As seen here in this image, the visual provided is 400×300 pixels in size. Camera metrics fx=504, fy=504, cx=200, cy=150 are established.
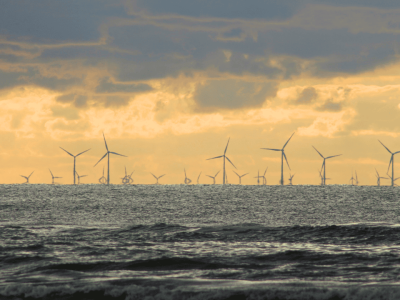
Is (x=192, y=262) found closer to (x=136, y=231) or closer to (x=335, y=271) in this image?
(x=335, y=271)

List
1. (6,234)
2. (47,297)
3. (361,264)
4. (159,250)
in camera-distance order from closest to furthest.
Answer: (47,297), (361,264), (159,250), (6,234)

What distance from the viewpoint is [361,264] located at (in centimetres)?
2708

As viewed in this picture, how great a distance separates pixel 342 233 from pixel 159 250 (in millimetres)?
17795

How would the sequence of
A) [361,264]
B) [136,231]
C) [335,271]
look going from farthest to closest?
[136,231] → [361,264] → [335,271]

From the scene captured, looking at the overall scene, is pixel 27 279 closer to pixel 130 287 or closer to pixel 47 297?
pixel 47 297

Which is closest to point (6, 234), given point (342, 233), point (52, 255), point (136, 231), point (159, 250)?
point (136, 231)

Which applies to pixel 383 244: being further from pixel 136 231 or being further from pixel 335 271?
pixel 136 231

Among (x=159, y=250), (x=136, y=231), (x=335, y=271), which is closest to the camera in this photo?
(x=335, y=271)

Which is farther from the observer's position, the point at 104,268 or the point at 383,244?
the point at 383,244

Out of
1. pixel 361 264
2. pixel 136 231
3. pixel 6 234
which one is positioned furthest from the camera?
pixel 136 231

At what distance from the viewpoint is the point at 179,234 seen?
42781 millimetres

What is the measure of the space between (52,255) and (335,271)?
1647 centimetres

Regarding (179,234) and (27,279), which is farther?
(179,234)

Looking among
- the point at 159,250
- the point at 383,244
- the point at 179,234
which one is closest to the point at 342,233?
the point at 383,244
